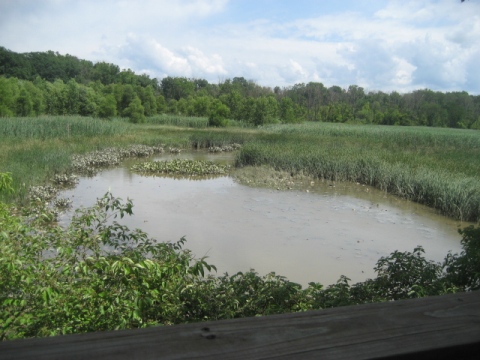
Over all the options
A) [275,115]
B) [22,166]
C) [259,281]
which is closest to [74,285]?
[259,281]

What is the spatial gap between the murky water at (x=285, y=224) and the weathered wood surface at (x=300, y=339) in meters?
5.97

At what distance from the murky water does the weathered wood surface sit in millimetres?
5967

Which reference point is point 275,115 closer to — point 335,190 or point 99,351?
point 335,190

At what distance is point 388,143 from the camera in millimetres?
24688

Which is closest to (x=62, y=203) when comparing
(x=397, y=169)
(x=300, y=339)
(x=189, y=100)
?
(x=300, y=339)

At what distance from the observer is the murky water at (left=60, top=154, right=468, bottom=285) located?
24.9 feet

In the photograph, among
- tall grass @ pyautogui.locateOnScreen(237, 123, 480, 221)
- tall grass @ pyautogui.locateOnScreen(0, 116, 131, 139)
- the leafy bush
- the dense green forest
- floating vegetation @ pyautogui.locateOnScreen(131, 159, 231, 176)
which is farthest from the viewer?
the dense green forest

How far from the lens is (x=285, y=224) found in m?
10.2

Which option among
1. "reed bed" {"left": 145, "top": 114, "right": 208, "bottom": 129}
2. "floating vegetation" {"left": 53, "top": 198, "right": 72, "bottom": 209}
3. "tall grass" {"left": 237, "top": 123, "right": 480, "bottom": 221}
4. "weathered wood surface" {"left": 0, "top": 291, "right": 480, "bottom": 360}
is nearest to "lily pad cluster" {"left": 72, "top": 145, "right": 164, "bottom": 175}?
"tall grass" {"left": 237, "top": 123, "right": 480, "bottom": 221}

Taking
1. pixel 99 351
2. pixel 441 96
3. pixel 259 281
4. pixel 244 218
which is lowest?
pixel 244 218

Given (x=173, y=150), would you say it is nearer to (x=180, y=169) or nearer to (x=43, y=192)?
(x=180, y=169)

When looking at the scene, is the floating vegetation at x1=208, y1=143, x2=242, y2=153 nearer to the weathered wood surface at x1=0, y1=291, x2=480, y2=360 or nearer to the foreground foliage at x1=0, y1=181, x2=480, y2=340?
the foreground foliage at x1=0, y1=181, x2=480, y2=340

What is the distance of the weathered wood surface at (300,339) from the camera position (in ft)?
2.52

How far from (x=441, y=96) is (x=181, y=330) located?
64021mm
